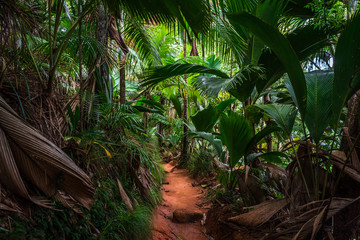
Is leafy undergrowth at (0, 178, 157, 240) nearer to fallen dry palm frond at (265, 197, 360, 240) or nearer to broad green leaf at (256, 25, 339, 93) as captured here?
fallen dry palm frond at (265, 197, 360, 240)

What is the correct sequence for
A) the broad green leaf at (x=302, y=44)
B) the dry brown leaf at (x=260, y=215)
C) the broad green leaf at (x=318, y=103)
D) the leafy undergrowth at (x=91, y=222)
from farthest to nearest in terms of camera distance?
the broad green leaf at (x=302, y=44), the broad green leaf at (x=318, y=103), the dry brown leaf at (x=260, y=215), the leafy undergrowth at (x=91, y=222)

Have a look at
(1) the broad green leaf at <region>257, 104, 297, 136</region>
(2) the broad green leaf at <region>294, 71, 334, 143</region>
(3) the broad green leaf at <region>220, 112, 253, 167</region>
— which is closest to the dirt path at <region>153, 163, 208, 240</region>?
(3) the broad green leaf at <region>220, 112, 253, 167</region>

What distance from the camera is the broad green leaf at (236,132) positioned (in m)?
2.45

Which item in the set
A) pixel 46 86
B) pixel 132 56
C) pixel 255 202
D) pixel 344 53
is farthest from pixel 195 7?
pixel 132 56

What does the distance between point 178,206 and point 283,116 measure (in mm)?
2456

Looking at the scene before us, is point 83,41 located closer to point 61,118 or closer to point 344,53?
point 61,118

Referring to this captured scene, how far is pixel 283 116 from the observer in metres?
1.97

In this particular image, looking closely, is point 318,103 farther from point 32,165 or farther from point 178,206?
point 178,206

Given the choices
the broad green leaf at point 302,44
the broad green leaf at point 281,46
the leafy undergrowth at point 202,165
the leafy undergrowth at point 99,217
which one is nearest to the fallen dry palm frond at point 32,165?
the leafy undergrowth at point 99,217

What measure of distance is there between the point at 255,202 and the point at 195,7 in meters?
2.08

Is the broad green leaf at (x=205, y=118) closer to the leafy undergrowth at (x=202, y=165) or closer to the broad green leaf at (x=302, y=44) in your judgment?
the leafy undergrowth at (x=202, y=165)

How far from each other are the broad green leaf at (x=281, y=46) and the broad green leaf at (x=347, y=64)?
20cm

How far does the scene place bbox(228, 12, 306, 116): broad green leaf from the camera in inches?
56.1

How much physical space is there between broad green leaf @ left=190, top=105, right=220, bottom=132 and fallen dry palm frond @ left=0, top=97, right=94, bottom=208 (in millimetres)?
2709
